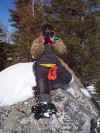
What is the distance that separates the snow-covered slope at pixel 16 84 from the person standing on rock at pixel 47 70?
10.9 inches

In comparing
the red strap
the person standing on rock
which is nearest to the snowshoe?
the person standing on rock

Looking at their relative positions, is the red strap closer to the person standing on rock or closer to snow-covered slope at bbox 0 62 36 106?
the person standing on rock

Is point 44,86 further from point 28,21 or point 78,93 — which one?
point 28,21

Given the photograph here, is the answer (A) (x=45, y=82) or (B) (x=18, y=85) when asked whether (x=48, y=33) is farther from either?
(B) (x=18, y=85)

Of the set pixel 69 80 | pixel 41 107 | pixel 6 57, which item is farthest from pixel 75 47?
pixel 6 57

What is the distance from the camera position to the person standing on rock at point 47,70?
2818mm

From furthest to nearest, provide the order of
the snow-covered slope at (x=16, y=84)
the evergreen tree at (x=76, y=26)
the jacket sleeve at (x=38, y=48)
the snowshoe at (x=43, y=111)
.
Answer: the evergreen tree at (x=76, y=26)
the jacket sleeve at (x=38, y=48)
the snow-covered slope at (x=16, y=84)
the snowshoe at (x=43, y=111)

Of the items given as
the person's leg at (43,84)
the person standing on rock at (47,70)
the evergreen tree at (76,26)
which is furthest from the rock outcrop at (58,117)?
the evergreen tree at (76,26)

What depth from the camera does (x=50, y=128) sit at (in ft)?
8.96

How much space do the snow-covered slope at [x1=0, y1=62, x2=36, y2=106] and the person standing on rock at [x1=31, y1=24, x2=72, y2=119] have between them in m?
0.28

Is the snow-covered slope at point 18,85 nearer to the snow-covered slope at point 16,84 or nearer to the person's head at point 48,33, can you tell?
the snow-covered slope at point 16,84

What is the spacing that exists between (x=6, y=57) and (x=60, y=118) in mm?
4724

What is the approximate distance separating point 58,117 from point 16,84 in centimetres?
98

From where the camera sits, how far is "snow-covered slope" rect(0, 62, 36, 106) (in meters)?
3.11
